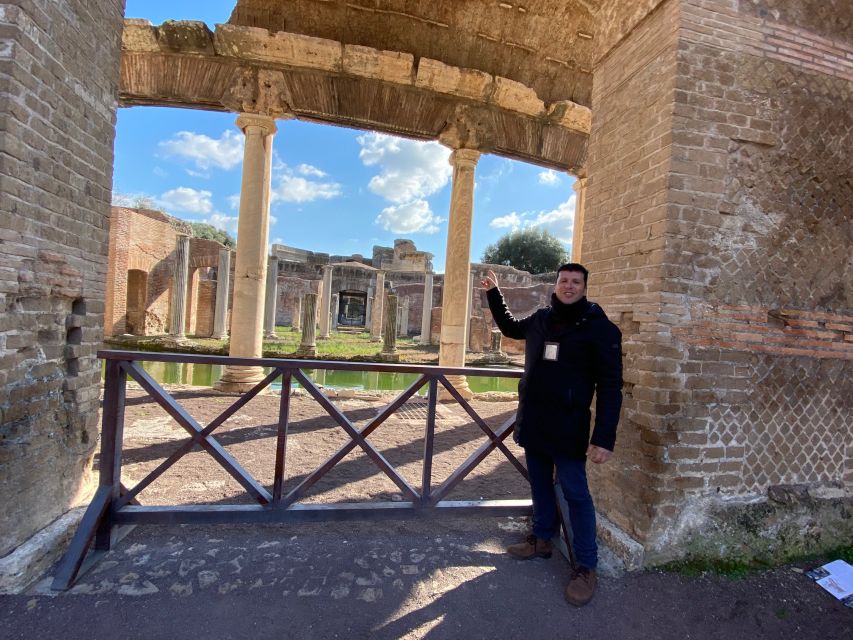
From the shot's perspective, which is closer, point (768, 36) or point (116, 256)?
point (768, 36)

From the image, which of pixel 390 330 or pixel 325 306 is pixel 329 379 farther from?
pixel 325 306

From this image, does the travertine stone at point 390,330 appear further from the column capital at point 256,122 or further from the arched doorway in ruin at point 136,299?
the arched doorway in ruin at point 136,299

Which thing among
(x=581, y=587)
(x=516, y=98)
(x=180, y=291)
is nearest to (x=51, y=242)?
(x=581, y=587)

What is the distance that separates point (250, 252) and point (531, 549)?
6.12 metres

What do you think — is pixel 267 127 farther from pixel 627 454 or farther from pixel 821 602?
pixel 821 602

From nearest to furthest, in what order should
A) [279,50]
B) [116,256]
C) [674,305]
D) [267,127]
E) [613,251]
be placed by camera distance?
1. [674,305]
2. [613,251]
3. [279,50]
4. [267,127]
5. [116,256]

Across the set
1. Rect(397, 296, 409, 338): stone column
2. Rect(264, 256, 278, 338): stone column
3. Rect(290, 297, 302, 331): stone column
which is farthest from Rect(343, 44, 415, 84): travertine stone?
Rect(397, 296, 409, 338): stone column

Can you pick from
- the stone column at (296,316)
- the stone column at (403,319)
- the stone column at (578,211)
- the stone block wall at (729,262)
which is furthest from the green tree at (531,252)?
the stone block wall at (729,262)

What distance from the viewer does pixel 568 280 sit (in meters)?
2.44

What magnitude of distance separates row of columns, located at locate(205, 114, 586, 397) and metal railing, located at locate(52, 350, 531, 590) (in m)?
4.33

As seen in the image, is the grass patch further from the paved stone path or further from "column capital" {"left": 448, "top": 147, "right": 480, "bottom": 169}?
"column capital" {"left": 448, "top": 147, "right": 480, "bottom": 169}

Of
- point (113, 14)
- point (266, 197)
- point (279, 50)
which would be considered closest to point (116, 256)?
point (266, 197)

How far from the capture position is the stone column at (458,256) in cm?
768

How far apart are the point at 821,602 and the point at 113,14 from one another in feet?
18.8
